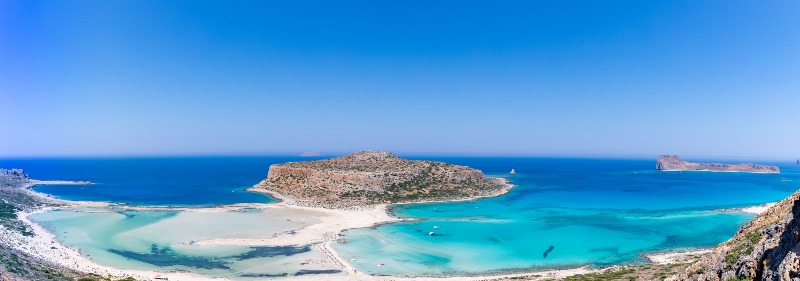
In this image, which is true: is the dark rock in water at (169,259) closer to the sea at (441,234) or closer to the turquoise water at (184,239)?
the turquoise water at (184,239)

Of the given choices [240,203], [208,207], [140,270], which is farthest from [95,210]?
[140,270]

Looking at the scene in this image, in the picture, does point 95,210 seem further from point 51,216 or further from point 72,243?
point 72,243

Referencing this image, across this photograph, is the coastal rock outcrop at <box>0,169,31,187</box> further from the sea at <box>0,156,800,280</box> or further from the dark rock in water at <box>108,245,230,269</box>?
the dark rock in water at <box>108,245,230,269</box>

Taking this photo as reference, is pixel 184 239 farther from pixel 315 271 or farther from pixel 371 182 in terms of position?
pixel 371 182

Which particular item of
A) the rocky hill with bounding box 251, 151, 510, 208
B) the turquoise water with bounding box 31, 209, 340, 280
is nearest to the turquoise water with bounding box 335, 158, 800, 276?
the turquoise water with bounding box 31, 209, 340, 280

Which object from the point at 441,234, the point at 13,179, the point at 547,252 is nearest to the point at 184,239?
the point at 441,234
